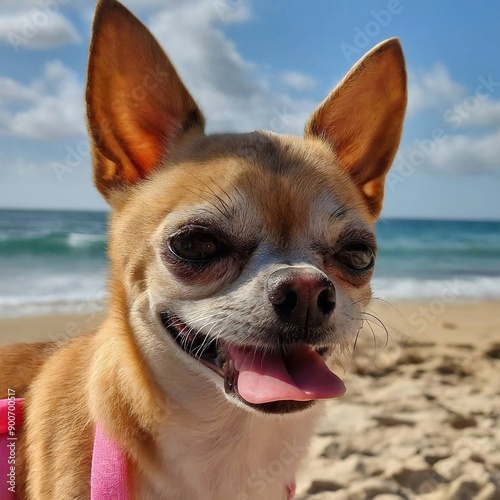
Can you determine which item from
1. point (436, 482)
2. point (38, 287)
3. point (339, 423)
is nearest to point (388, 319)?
point (339, 423)

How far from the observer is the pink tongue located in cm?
194

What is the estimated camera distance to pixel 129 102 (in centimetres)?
251

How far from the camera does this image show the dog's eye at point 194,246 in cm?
215

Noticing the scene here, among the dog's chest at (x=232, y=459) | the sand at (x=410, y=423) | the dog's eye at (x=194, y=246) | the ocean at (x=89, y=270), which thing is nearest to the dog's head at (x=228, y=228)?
the dog's eye at (x=194, y=246)

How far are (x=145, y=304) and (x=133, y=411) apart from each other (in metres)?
0.38

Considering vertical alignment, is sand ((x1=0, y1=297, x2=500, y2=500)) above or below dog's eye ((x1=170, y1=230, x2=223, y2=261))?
below

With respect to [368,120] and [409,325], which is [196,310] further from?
[409,325]

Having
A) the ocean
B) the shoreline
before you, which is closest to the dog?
the ocean

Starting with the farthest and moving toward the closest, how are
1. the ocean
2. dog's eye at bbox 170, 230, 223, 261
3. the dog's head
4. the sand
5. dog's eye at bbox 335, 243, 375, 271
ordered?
the ocean → the sand → dog's eye at bbox 335, 243, 375, 271 → dog's eye at bbox 170, 230, 223, 261 → the dog's head

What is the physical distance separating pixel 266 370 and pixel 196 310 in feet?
1.05

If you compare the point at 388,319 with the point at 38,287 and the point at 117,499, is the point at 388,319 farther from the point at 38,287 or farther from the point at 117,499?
the point at 117,499

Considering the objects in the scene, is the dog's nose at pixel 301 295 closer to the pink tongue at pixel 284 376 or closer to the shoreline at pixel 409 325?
the pink tongue at pixel 284 376

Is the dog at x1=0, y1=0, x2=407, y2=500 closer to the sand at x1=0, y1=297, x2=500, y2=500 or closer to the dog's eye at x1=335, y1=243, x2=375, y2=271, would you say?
the dog's eye at x1=335, y1=243, x2=375, y2=271

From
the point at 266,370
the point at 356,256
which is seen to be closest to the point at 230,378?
the point at 266,370
